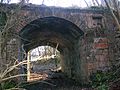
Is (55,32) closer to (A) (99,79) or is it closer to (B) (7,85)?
(A) (99,79)

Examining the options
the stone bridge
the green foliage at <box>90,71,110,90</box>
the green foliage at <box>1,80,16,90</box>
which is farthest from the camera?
the stone bridge

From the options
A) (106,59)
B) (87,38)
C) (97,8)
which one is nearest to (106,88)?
(106,59)

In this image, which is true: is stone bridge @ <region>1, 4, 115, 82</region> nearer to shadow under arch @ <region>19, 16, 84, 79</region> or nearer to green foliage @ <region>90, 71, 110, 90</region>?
shadow under arch @ <region>19, 16, 84, 79</region>

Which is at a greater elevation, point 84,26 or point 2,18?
point 2,18

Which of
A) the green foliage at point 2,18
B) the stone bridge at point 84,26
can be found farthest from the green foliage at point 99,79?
the green foliage at point 2,18

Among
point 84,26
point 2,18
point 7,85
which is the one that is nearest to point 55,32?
point 84,26

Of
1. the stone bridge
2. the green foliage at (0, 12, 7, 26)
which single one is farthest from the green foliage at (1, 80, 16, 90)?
the green foliage at (0, 12, 7, 26)

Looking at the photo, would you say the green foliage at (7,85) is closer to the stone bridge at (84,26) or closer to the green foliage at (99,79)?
the stone bridge at (84,26)

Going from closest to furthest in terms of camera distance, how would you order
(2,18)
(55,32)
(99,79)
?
(2,18) → (99,79) → (55,32)

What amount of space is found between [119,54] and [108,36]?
969 mm

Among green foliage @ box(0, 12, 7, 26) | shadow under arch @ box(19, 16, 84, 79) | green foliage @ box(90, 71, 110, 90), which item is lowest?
green foliage @ box(90, 71, 110, 90)

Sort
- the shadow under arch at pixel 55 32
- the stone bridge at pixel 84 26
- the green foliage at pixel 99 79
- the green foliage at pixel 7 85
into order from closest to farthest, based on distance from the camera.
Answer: the green foliage at pixel 7 85
the green foliage at pixel 99 79
the stone bridge at pixel 84 26
the shadow under arch at pixel 55 32

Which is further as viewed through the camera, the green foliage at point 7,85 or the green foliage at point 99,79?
the green foliage at point 99,79

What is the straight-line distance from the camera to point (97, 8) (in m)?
11.0
